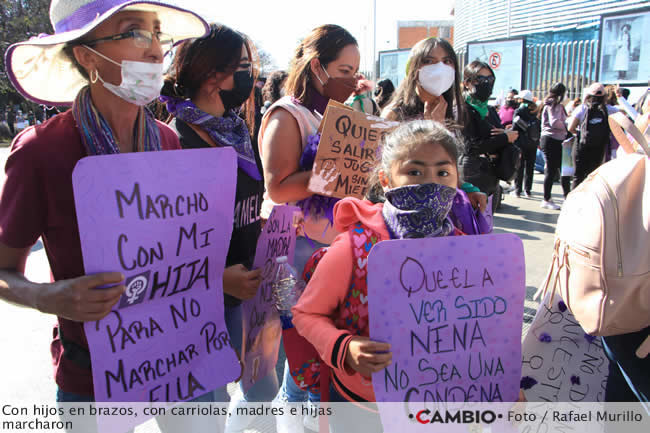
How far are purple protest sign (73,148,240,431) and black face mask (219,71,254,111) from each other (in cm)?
55

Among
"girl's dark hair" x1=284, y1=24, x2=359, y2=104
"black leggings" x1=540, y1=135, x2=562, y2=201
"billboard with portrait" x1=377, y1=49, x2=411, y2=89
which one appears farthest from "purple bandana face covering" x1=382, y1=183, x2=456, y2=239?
"billboard with portrait" x1=377, y1=49, x2=411, y2=89

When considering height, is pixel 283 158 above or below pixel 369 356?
above

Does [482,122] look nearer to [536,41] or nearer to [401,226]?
[401,226]

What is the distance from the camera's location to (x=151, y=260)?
127 centimetres

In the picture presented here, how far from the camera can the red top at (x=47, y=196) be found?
1169 millimetres

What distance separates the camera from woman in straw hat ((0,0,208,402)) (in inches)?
45.9

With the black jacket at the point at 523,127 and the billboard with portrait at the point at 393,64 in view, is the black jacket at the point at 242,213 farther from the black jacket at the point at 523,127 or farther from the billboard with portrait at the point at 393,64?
the billboard with portrait at the point at 393,64

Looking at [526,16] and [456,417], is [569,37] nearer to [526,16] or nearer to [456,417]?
[526,16]

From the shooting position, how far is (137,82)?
1.35 meters

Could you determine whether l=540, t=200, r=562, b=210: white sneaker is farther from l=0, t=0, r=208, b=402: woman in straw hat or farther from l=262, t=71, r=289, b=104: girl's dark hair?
l=0, t=0, r=208, b=402: woman in straw hat

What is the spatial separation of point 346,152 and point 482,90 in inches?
72.1

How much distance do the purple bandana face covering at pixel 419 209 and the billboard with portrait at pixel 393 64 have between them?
1810 centimetres

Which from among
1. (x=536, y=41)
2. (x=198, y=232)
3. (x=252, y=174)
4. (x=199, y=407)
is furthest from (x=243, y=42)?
(x=536, y=41)

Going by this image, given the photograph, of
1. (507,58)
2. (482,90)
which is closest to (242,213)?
(482,90)
